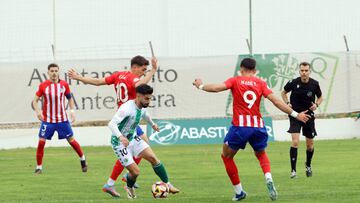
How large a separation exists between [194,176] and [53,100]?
13.7 feet

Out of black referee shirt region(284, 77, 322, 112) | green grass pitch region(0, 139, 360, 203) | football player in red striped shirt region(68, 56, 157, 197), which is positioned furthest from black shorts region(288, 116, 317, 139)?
football player in red striped shirt region(68, 56, 157, 197)

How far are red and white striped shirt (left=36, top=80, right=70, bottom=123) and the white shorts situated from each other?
6719 mm

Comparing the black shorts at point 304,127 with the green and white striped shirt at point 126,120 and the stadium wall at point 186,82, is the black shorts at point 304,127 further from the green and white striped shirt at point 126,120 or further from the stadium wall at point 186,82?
the stadium wall at point 186,82

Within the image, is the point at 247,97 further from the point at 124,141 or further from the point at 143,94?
the point at 124,141

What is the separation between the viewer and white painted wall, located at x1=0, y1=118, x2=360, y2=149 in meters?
33.0

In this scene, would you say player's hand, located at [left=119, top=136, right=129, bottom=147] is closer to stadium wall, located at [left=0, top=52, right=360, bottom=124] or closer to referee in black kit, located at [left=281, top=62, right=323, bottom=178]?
referee in black kit, located at [left=281, top=62, right=323, bottom=178]

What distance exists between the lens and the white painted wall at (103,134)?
33031 mm

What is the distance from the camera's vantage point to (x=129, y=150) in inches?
627

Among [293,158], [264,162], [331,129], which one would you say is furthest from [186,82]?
[264,162]

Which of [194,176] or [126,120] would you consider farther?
[194,176]

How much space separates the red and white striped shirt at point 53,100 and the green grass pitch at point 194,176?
1192 mm

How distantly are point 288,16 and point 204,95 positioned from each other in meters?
5.30

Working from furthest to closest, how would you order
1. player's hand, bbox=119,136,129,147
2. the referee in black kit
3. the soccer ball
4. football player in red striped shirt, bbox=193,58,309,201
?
the referee in black kit, the soccer ball, football player in red striped shirt, bbox=193,58,309,201, player's hand, bbox=119,136,129,147

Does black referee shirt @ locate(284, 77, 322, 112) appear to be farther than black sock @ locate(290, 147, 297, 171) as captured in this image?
Yes
